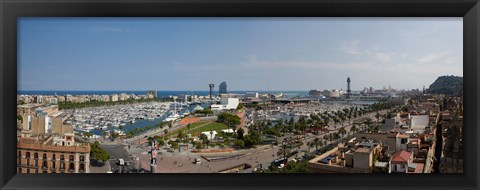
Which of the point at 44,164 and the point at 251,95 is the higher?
the point at 251,95

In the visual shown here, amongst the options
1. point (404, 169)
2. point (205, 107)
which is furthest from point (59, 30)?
point (404, 169)

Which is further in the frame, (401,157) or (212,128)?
(212,128)

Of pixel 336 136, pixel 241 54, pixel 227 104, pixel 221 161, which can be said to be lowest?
pixel 221 161

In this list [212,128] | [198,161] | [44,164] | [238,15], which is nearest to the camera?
[238,15]

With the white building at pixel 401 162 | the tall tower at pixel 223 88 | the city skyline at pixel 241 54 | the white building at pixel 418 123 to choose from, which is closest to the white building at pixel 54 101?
the city skyline at pixel 241 54

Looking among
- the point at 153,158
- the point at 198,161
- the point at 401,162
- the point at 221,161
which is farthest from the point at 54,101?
the point at 401,162

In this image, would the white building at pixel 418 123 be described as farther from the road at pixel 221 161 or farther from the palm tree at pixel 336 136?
the palm tree at pixel 336 136

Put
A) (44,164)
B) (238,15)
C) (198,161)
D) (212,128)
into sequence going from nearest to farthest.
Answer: (238,15), (44,164), (198,161), (212,128)

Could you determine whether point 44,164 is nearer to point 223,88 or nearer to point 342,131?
point 223,88
